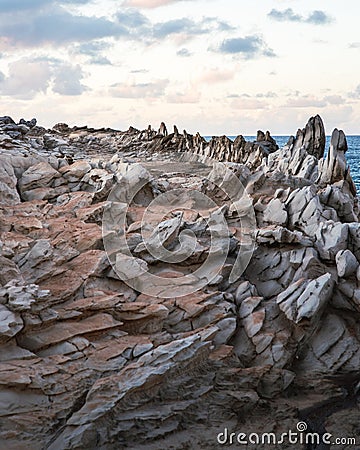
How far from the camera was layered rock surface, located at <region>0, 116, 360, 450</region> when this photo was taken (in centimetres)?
1207

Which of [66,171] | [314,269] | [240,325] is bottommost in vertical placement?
[240,325]

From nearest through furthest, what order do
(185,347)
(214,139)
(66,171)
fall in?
1. (185,347)
2. (66,171)
3. (214,139)

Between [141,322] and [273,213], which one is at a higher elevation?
[273,213]

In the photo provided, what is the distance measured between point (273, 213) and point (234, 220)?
126 cm

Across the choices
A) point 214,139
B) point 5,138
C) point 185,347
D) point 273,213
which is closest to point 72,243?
point 185,347

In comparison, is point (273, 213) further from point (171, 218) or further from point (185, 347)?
point (185, 347)

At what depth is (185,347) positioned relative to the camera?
13.2 m

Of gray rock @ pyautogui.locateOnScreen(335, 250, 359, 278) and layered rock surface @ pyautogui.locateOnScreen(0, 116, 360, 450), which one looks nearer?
layered rock surface @ pyautogui.locateOnScreen(0, 116, 360, 450)

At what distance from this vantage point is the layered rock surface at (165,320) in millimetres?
12070

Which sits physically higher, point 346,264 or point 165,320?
point 346,264

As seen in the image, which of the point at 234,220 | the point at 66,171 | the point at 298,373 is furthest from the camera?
the point at 66,171

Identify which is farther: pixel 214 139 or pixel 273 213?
pixel 214 139

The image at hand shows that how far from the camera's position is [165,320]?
14305mm

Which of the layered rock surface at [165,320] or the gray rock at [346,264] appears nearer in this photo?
the layered rock surface at [165,320]
